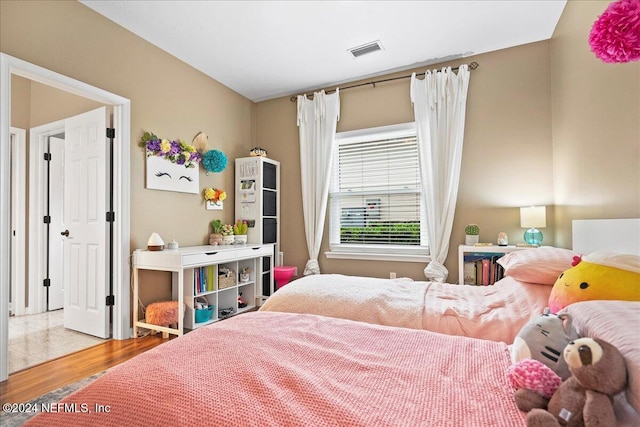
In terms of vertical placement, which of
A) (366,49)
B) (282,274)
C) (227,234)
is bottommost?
(282,274)

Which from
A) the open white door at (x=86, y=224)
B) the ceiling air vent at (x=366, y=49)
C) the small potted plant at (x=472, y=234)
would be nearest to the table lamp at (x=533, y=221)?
the small potted plant at (x=472, y=234)

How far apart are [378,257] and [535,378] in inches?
113

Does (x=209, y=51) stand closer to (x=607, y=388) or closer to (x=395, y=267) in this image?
(x=395, y=267)

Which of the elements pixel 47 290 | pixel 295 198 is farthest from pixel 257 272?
pixel 47 290

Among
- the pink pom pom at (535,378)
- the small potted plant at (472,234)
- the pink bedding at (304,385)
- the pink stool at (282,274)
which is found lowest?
the pink stool at (282,274)

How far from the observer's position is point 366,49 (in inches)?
124

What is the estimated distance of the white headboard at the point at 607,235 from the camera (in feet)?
4.56

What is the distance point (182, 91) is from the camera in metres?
3.39

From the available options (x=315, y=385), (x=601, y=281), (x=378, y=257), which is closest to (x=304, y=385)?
(x=315, y=385)

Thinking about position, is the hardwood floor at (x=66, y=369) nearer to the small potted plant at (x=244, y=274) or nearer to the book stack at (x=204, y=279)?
the book stack at (x=204, y=279)

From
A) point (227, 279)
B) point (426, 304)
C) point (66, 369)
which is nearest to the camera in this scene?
point (426, 304)

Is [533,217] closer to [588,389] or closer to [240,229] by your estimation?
[588,389]

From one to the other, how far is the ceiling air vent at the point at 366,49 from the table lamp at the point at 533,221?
2146mm

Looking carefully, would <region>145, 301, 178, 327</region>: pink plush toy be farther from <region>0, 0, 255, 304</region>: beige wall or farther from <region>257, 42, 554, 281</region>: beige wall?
<region>257, 42, 554, 281</region>: beige wall
